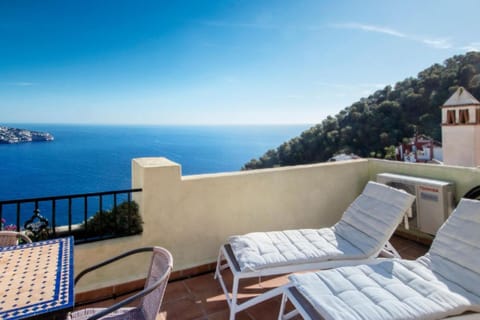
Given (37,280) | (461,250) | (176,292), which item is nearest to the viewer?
(37,280)

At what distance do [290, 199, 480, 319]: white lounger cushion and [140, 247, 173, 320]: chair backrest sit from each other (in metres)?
0.86

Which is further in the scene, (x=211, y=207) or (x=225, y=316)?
(x=211, y=207)

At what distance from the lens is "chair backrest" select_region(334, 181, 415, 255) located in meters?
2.71

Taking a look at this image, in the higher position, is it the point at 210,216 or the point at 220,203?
the point at 220,203

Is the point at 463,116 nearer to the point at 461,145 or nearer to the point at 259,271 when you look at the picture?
the point at 461,145

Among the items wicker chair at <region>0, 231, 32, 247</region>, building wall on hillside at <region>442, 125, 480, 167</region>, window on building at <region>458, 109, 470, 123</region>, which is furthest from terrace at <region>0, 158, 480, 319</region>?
window on building at <region>458, 109, 470, 123</region>

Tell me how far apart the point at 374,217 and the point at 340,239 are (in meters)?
0.41

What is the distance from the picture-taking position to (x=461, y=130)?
10.7 m

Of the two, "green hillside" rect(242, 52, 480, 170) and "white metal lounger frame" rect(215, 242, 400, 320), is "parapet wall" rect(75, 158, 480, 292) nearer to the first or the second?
"white metal lounger frame" rect(215, 242, 400, 320)

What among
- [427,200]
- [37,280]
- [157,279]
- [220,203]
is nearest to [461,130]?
[427,200]

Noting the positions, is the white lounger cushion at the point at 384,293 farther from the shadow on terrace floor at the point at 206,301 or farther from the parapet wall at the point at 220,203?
the parapet wall at the point at 220,203

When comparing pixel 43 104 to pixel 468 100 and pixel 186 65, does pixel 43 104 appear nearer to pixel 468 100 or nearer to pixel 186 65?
pixel 186 65

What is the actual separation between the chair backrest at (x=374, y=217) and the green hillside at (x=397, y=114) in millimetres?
18041

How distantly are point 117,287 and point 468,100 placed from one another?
12991mm
